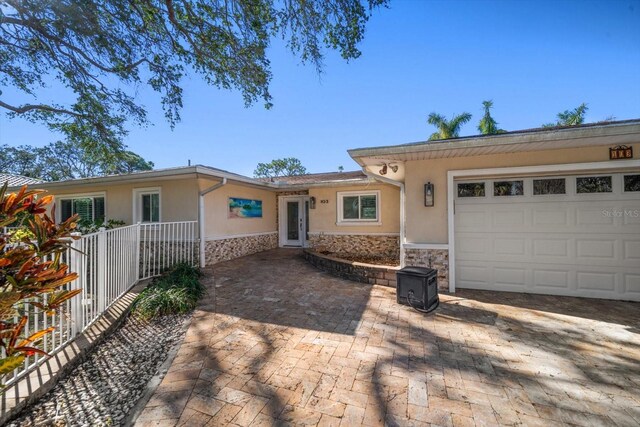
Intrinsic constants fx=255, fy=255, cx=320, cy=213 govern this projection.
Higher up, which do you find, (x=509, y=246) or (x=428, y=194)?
(x=428, y=194)

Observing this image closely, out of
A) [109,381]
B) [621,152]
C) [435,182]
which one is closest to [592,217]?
[621,152]

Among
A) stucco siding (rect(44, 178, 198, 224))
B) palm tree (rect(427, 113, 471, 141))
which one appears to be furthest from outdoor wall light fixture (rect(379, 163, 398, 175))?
palm tree (rect(427, 113, 471, 141))

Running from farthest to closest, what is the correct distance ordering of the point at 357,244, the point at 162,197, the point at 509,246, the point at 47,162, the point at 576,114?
the point at 47,162 < the point at 576,114 < the point at 357,244 < the point at 162,197 < the point at 509,246

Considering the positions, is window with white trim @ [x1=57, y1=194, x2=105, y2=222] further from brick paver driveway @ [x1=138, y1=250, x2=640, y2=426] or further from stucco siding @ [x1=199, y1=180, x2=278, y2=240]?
brick paver driveway @ [x1=138, y1=250, x2=640, y2=426]

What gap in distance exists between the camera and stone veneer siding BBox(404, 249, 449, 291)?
17.1ft

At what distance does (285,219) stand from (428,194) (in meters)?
7.49

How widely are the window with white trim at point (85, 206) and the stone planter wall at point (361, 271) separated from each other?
29.1 feet

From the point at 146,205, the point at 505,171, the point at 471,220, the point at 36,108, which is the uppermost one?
the point at 36,108

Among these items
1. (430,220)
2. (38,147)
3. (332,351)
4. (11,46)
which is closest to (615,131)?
(430,220)

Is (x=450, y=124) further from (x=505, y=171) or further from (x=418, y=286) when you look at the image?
(x=418, y=286)

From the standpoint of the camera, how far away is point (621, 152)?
4.31m

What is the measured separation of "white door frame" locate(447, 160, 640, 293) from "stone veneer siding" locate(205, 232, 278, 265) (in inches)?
269

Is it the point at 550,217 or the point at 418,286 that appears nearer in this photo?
the point at 418,286

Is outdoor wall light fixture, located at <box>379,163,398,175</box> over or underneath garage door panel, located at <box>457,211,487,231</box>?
over
